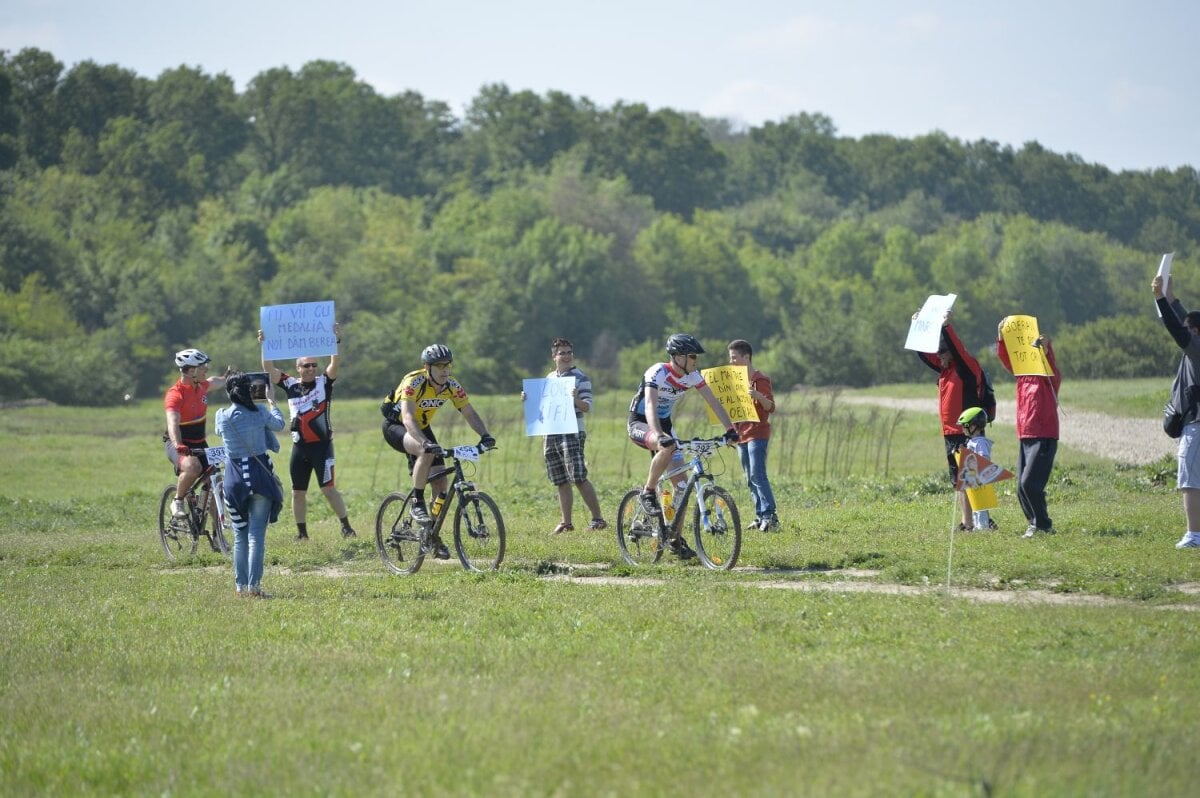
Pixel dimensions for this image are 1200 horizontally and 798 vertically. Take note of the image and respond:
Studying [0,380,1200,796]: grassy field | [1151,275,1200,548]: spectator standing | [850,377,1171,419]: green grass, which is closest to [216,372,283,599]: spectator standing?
[0,380,1200,796]: grassy field

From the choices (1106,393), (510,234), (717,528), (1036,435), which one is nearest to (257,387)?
(717,528)

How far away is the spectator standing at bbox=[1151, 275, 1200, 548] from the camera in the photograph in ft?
43.8

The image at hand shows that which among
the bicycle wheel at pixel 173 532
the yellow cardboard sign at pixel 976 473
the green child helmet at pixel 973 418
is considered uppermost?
the green child helmet at pixel 973 418

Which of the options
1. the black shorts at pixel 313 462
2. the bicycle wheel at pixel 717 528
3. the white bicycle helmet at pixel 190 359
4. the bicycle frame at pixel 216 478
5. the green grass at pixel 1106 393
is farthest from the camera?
the green grass at pixel 1106 393

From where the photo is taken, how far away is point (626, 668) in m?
9.42

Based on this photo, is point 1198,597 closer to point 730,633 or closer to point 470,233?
point 730,633

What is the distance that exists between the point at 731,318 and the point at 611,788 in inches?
3712

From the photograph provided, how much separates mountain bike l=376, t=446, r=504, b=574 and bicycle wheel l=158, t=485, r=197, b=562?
9.76 ft

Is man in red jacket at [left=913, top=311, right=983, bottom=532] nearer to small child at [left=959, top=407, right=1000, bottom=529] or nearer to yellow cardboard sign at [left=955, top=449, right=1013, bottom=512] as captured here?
small child at [left=959, top=407, right=1000, bottom=529]

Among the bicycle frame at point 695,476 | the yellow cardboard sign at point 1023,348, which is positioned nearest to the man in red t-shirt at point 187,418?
the bicycle frame at point 695,476

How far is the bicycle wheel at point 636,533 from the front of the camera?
14.4 m

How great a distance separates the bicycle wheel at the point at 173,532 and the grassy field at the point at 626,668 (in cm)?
32

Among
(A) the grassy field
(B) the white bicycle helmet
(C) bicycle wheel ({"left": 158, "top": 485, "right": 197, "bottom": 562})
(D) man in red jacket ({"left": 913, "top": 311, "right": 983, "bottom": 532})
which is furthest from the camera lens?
(C) bicycle wheel ({"left": 158, "top": 485, "right": 197, "bottom": 562})

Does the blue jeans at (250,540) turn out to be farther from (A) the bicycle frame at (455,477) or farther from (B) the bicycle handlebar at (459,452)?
(A) the bicycle frame at (455,477)
